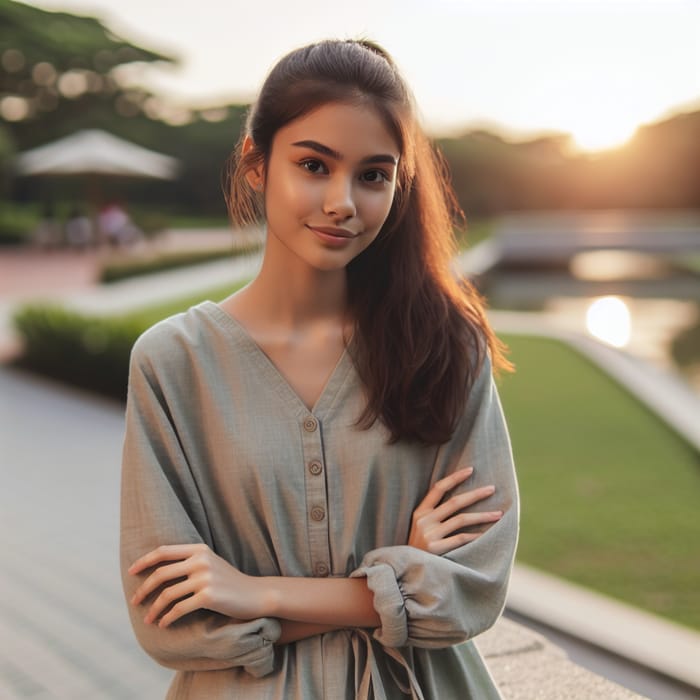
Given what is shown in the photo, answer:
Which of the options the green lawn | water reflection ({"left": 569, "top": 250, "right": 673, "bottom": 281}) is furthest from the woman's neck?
water reflection ({"left": 569, "top": 250, "right": 673, "bottom": 281})

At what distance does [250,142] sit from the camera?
137 centimetres

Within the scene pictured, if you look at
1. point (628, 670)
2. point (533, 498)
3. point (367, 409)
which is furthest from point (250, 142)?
point (533, 498)

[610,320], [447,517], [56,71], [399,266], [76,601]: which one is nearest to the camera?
[447,517]

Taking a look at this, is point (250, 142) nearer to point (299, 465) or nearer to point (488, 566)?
point (299, 465)

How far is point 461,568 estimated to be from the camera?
1.27 metres

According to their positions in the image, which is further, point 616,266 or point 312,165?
point 616,266

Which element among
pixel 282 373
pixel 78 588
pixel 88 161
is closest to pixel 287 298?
pixel 282 373

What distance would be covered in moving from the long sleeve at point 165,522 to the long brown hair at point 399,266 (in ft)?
0.98

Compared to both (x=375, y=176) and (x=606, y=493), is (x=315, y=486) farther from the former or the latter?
(x=606, y=493)

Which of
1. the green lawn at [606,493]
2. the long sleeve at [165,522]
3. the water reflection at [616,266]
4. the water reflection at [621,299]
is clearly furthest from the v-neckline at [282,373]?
the water reflection at [616,266]

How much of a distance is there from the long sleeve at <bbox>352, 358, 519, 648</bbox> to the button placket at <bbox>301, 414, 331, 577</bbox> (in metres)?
0.08

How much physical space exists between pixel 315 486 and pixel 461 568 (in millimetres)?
245

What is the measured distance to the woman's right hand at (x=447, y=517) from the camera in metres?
1.31

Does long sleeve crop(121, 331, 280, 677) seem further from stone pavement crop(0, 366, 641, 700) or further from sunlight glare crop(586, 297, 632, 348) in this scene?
sunlight glare crop(586, 297, 632, 348)
